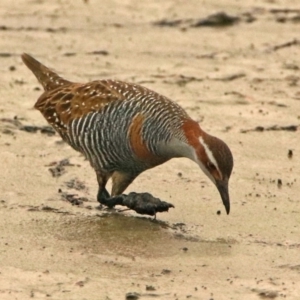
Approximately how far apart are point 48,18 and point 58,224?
6370mm

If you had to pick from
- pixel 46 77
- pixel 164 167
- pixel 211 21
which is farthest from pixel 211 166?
pixel 211 21

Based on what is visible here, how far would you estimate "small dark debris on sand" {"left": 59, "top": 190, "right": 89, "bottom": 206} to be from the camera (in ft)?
31.9

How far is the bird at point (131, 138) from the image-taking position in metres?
8.98

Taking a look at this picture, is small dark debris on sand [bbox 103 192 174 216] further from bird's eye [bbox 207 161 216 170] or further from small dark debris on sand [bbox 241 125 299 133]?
small dark debris on sand [bbox 241 125 299 133]

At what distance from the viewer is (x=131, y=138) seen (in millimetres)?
9266

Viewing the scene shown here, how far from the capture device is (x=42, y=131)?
1138cm

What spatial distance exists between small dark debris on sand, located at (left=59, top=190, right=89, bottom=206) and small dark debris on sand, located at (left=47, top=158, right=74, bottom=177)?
0.46 m

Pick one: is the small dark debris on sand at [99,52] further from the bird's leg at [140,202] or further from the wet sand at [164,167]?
the bird's leg at [140,202]

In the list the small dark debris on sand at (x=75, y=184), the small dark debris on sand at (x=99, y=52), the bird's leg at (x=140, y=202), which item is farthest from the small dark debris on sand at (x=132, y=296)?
the small dark debris on sand at (x=99, y=52)

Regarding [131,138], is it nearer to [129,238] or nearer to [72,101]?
[129,238]

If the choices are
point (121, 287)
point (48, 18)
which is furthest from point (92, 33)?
point (121, 287)

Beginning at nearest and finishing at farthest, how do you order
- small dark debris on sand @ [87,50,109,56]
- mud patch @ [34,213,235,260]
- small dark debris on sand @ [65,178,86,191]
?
mud patch @ [34,213,235,260], small dark debris on sand @ [65,178,86,191], small dark debris on sand @ [87,50,109,56]

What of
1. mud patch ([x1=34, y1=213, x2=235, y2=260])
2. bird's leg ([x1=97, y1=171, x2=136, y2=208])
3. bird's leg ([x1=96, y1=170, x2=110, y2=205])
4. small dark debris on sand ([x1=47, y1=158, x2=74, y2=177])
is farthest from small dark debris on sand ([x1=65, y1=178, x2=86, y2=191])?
mud patch ([x1=34, y1=213, x2=235, y2=260])

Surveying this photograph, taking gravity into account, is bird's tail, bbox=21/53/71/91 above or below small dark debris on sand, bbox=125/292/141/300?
above
